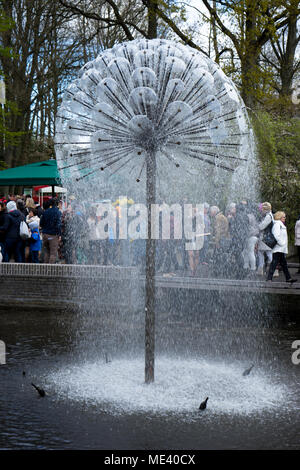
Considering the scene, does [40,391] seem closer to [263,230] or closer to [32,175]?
[263,230]

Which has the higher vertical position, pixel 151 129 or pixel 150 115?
pixel 150 115

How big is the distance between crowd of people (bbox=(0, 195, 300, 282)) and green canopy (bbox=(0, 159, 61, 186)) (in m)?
1.79

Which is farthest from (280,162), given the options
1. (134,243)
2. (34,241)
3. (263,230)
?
(34,241)

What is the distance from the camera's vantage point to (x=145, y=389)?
7.28 metres

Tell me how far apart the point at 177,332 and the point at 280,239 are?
16.0 feet

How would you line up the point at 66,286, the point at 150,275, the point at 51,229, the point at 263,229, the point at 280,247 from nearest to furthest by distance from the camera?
the point at 150,275, the point at 66,286, the point at 280,247, the point at 263,229, the point at 51,229

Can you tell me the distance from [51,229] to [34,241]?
100 centimetres

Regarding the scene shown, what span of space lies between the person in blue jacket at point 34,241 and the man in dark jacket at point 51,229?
42 centimetres

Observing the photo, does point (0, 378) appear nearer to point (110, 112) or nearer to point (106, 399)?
point (106, 399)

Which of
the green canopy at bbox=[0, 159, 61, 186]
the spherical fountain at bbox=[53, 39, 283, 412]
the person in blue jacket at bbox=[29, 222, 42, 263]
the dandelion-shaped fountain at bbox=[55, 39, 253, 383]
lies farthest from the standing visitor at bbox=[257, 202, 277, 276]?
the dandelion-shaped fountain at bbox=[55, 39, 253, 383]

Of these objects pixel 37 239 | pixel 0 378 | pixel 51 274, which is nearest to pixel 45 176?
pixel 37 239

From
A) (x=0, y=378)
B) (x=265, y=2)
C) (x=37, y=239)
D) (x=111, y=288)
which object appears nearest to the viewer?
(x=0, y=378)

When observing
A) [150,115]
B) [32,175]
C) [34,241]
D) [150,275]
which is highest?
[150,115]

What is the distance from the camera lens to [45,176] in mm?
19344
